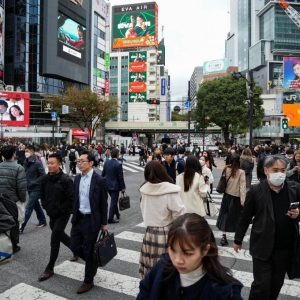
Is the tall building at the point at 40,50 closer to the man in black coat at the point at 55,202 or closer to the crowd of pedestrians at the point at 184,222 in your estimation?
the crowd of pedestrians at the point at 184,222

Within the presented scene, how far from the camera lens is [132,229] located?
7422 millimetres

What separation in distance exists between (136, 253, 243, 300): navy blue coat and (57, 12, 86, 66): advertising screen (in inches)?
2126

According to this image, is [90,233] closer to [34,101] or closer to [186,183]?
[186,183]

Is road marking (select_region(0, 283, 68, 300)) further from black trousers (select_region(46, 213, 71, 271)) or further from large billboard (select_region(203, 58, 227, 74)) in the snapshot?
large billboard (select_region(203, 58, 227, 74))

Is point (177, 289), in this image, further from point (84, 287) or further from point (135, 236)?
point (135, 236)

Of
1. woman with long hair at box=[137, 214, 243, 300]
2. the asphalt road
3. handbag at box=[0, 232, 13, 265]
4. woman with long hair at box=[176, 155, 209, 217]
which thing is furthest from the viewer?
woman with long hair at box=[176, 155, 209, 217]

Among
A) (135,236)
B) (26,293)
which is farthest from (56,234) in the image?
(135,236)

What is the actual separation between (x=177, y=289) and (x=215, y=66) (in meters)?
136

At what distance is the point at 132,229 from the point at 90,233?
10.9 ft

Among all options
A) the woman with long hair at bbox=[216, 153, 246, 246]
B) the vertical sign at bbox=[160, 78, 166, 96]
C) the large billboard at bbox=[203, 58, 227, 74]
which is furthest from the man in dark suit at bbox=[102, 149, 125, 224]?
the large billboard at bbox=[203, 58, 227, 74]

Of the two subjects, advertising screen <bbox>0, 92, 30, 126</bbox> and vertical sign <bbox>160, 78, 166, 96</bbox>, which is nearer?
advertising screen <bbox>0, 92, 30, 126</bbox>

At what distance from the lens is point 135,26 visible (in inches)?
4055

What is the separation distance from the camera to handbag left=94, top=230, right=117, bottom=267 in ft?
13.3

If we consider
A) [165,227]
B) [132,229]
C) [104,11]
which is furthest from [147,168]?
[104,11]
